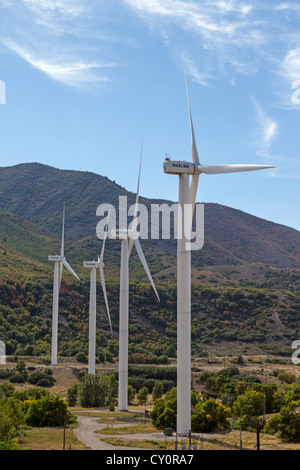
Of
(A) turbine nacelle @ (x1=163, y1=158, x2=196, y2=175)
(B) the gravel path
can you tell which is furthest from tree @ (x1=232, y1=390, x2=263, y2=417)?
(A) turbine nacelle @ (x1=163, y1=158, x2=196, y2=175)

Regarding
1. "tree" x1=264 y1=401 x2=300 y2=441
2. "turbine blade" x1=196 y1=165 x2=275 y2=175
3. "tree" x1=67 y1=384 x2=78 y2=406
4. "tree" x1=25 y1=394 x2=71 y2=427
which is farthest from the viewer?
"tree" x1=67 y1=384 x2=78 y2=406

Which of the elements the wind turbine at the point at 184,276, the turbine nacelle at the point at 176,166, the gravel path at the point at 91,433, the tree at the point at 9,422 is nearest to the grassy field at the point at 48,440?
the gravel path at the point at 91,433

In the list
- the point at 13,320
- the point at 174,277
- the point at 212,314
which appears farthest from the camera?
the point at 174,277

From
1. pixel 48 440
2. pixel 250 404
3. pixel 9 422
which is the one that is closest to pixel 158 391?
pixel 250 404

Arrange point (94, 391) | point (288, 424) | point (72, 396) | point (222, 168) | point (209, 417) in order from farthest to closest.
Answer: point (72, 396)
point (94, 391)
point (209, 417)
point (288, 424)
point (222, 168)

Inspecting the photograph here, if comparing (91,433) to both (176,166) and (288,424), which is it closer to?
(288,424)

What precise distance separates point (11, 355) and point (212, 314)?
47038mm

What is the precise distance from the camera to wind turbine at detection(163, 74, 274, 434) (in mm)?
42062

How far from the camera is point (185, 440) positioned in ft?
143

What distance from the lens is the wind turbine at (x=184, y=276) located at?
42.1 metres

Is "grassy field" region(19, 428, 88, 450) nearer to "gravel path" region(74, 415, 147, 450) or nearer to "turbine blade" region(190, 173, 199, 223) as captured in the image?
"gravel path" region(74, 415, 147, 450)

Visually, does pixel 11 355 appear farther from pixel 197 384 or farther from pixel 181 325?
pixel 181 325

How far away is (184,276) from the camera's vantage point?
42.8 metres

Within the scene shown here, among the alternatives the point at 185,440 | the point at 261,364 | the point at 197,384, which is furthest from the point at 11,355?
the point at 185,440
